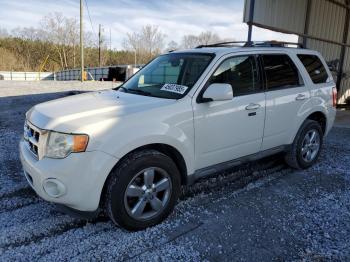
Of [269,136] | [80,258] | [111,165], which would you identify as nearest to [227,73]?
[269,136]

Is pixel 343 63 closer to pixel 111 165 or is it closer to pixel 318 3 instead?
pixel 318 3

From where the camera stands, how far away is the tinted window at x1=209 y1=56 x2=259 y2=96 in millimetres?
3857

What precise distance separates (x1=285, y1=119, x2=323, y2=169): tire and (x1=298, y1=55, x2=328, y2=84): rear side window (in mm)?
667

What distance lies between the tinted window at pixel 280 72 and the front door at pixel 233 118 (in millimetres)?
230

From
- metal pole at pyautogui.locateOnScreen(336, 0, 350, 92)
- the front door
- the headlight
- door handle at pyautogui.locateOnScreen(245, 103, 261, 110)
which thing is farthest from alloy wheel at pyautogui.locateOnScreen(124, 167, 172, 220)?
metal pole at pyautogui.locateOnScreen(336, 0, 350, 92)

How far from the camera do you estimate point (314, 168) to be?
5371mm

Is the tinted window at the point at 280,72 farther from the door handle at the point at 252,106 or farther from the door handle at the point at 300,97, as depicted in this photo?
the door handle at the point at 252,106

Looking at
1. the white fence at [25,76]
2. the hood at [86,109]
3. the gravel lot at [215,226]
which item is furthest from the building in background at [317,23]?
the white fence at [25,76]

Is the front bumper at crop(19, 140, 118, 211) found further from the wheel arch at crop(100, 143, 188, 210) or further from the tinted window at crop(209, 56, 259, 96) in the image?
the tinted window at crop(209, 56, 259, 96)

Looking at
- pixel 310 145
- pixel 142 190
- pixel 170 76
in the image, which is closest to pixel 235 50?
pixel 170 76

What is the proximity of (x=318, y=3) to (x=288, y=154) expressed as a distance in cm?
→ 1038

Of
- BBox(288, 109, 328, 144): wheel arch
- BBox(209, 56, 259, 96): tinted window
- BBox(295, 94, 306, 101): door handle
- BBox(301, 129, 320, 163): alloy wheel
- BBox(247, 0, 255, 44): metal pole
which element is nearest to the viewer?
BBox(209, 56, 259, 96): tinted window

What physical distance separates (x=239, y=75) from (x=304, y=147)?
1.88 m

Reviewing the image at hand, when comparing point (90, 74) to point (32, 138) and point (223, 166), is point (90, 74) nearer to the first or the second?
point (223, 166)
